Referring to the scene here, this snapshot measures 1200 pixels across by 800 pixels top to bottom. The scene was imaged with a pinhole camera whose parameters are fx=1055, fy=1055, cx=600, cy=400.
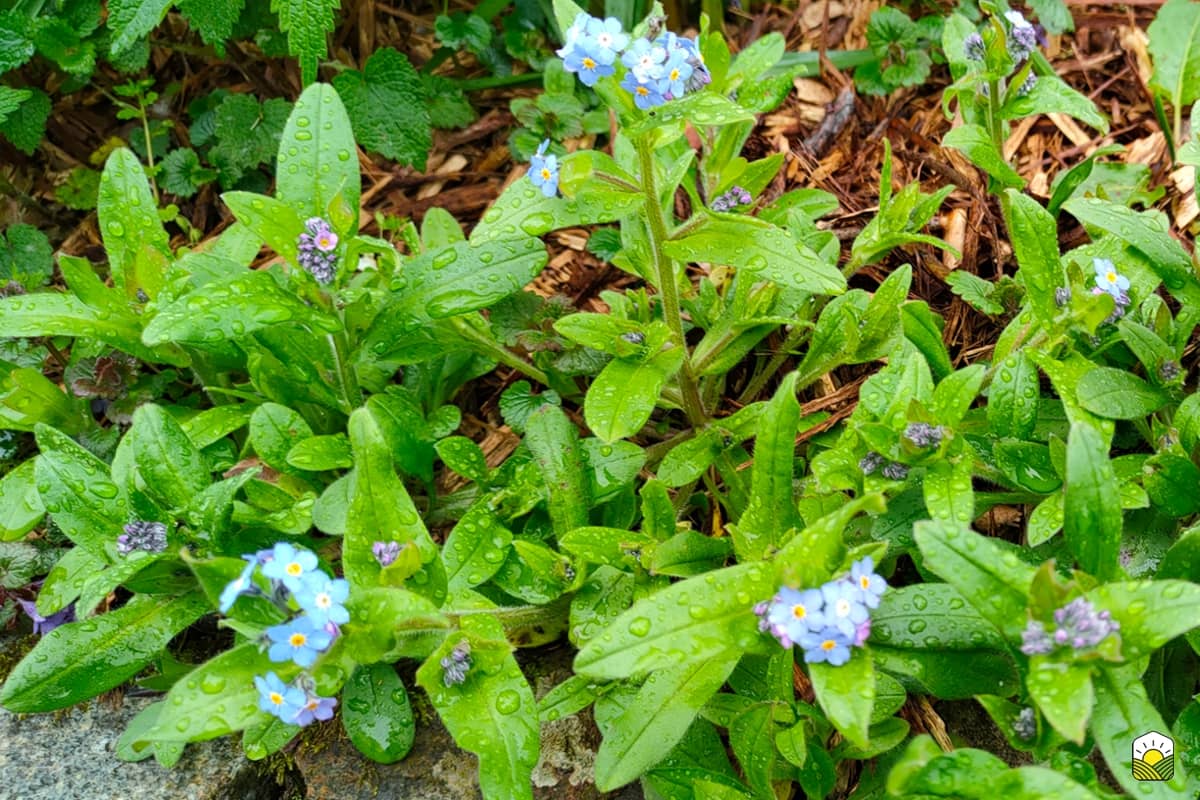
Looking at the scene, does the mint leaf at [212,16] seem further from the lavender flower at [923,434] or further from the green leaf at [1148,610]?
the green leaf at [1148,610]

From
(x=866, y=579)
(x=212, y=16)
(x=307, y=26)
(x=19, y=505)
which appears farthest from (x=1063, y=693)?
(x=212, y=16)

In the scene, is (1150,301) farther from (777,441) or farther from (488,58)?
(488,58)

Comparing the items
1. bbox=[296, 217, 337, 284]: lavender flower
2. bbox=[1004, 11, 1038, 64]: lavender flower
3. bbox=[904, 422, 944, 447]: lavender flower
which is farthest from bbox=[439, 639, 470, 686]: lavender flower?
bbox=[1004, 11, 1038, 64]: lavender flower

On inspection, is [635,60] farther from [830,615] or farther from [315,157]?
[830,615]

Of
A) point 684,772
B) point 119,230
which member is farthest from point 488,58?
point 684,772

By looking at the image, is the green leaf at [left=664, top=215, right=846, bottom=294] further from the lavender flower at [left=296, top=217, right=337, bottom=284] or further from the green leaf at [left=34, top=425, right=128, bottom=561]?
the green leaf at [left=34, top=425, right=128, bottom=561]

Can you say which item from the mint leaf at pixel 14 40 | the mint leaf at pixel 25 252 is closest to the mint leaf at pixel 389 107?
the mint leaf at pixel 14 40

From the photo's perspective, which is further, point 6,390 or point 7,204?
point 7,204

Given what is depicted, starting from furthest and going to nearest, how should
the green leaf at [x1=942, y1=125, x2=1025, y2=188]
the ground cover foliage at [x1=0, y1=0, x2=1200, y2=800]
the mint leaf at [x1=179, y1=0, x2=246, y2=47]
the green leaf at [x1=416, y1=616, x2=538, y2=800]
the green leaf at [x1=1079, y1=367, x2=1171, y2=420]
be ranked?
the mint leaf at [x1=179, y1=0, x2=246, y2=47], the green leaf at [x1=942, y1=125, x2=1025, y2=188], the green leaf at [x1=1079, y1=367, x2=1171, y2=420], the green leaf at [x1=416, y1=616, x2=538, y2=800], the ground cover foliage at [x1=0, y1=0, x2=1200, y2=800]
